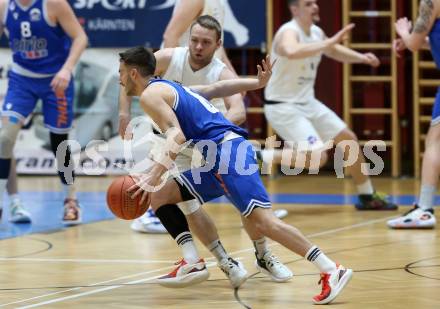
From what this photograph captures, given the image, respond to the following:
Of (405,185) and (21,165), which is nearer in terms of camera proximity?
(405,185)

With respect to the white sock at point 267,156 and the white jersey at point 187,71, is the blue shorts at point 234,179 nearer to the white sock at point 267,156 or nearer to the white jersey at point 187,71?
the white jersey at point 187,71

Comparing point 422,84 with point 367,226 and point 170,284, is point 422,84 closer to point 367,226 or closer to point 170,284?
point 367,226

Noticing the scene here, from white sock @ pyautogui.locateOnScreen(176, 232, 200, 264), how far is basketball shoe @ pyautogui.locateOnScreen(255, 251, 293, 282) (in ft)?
1.47

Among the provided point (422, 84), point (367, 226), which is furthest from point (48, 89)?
point (422, 84)

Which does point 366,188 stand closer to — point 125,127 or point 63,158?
point 63,158

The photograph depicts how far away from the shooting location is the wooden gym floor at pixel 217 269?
5.38 metres

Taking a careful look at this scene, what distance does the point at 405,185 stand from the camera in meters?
11.6

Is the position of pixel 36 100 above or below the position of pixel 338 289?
above

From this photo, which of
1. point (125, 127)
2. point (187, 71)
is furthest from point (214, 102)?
point (125, 127)

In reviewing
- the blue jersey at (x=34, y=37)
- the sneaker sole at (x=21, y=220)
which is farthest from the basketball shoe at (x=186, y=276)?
the blue jersey at (x=34, y=37)

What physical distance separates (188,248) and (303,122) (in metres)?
3.66

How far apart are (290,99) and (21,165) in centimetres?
483

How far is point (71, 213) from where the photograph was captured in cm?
885

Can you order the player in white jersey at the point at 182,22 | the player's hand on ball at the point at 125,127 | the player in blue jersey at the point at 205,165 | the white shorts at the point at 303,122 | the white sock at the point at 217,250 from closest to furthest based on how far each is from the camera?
the player in blue jersey at the point at 205,165, the white sock at the point at 217,250, the player's hand on ball at the point at 125,127, the player in white jersey at the point at 182,22, the white shorts at the point at 303,122
